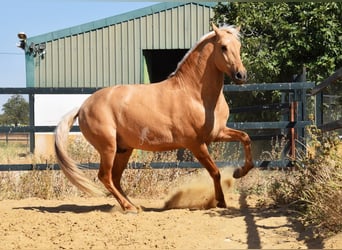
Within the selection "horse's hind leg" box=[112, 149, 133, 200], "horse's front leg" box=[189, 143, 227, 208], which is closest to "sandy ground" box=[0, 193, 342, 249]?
"horse's front leg" box=[189, 143, 227, 208]

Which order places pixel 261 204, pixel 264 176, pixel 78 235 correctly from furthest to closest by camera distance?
1. pixel 264 176
2. pixel 261 204
3. pixel 78 235

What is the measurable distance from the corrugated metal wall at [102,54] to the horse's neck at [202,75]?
10726mm

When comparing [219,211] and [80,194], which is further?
[80,194]

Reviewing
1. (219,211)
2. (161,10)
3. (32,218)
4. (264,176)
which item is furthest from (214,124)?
(161,10)

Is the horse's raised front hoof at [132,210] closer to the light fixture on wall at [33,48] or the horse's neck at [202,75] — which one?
the horse's neck at [202,75]

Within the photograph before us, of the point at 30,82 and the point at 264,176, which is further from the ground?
the point at 30,82

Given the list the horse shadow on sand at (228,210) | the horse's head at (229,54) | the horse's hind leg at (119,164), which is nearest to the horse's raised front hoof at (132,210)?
the horse shadow on sand at (228,210)

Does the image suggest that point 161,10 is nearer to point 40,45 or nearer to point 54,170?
point 40,45

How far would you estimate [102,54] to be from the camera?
1805 cm

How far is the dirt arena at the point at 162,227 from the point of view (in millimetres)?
5191

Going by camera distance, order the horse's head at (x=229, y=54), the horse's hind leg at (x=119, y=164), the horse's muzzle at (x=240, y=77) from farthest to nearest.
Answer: the horse's hind leg at (x=119, y=164) < the horse's head at (x=229, y=54) < the horse's muzzle at (x=240, y=77)

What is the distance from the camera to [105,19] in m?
17.9

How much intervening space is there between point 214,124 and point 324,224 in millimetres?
2318

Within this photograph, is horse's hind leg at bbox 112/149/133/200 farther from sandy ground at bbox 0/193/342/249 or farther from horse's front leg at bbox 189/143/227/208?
horse's front leg at bbox 189/143/227/208
